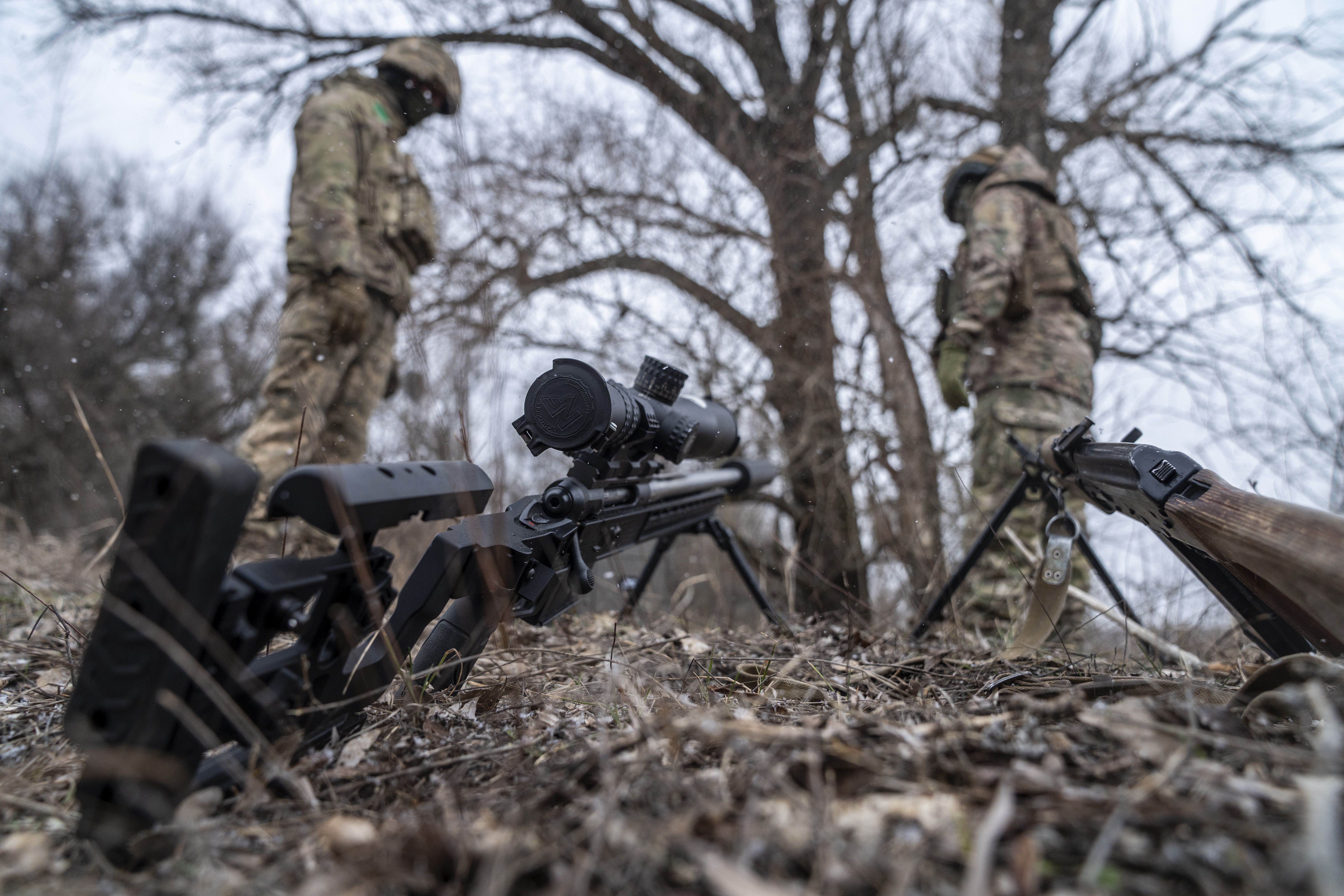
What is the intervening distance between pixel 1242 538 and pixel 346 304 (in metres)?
4.31

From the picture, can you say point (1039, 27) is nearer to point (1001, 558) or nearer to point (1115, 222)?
point (1115, 222)

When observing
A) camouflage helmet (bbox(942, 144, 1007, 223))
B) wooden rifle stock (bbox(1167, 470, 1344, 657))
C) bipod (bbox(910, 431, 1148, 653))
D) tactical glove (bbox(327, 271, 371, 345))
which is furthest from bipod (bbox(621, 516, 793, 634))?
camouflage helmet (bbox(942, 144, 1007, 223))

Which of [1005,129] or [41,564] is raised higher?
[1005,129]

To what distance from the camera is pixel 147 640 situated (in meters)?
0.99

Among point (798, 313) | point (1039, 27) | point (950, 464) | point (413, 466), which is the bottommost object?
point (413, 466)

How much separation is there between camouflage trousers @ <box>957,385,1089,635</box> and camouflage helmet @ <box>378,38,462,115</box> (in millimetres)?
3961

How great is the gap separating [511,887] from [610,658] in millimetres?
933

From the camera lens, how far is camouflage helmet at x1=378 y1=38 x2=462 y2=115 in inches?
187

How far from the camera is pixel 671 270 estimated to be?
18.3 feet

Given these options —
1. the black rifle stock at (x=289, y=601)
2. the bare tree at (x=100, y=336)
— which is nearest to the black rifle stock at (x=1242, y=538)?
the black rifle stock at (x=289, y=601)

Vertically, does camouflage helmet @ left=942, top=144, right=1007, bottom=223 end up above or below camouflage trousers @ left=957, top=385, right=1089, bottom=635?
above

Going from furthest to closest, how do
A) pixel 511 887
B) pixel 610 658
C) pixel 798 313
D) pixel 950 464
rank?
pixel 798 313 < pixel 950 464 < pixel 610 658 < pixel 511 887

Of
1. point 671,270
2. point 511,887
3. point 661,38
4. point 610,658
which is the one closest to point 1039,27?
point 661,38

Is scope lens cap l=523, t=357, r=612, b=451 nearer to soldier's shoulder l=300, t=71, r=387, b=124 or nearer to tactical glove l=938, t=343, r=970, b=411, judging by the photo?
tactical glove l=938, t=343, r=970, b=411
